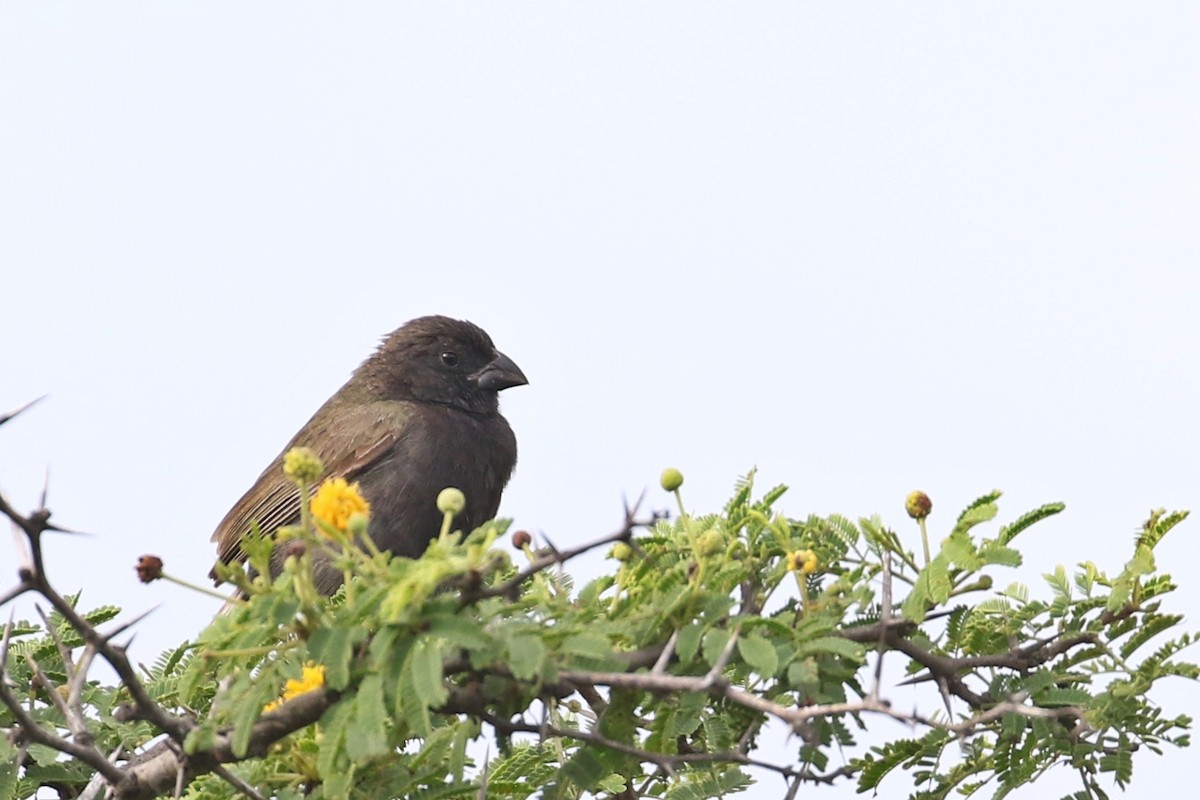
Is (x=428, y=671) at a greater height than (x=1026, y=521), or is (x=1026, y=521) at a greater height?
(x=1026, y=521)

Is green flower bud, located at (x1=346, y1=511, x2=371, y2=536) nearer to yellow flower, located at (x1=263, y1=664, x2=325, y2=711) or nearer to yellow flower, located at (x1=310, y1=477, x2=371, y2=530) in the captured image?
yellow flower, located at (x1=310, y1=477, x2=371, y2=530)

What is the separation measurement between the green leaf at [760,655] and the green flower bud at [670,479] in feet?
1.14

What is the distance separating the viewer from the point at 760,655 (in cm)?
322

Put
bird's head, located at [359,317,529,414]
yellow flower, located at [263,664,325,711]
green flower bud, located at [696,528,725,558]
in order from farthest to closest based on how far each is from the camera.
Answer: bird's head, located at [359,317,529,414], green flower bud, located at [696,528,725,558], yellow flower, located at [263,664,325,711]

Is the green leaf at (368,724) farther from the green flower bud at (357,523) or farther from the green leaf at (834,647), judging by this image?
the green leaf at (834,647)

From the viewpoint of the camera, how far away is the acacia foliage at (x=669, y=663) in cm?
295

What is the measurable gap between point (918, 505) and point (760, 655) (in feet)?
1.62

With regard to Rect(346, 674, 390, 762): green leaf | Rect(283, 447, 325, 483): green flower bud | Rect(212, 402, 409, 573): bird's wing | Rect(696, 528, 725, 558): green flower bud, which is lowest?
Rect(346, 674, 390, 762): green leaf

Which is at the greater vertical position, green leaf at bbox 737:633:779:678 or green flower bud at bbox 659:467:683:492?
green flower bud at bbox 659:467:683:492

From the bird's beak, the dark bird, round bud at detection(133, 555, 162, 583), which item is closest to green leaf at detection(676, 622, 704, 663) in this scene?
round bud at detection(133, 555, 162, 583)

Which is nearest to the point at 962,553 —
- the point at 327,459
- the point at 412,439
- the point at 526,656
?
the point at 526,656

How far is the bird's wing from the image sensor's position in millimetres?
8320

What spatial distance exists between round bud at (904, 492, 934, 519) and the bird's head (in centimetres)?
556

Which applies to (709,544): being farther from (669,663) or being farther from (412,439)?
(412,439)
